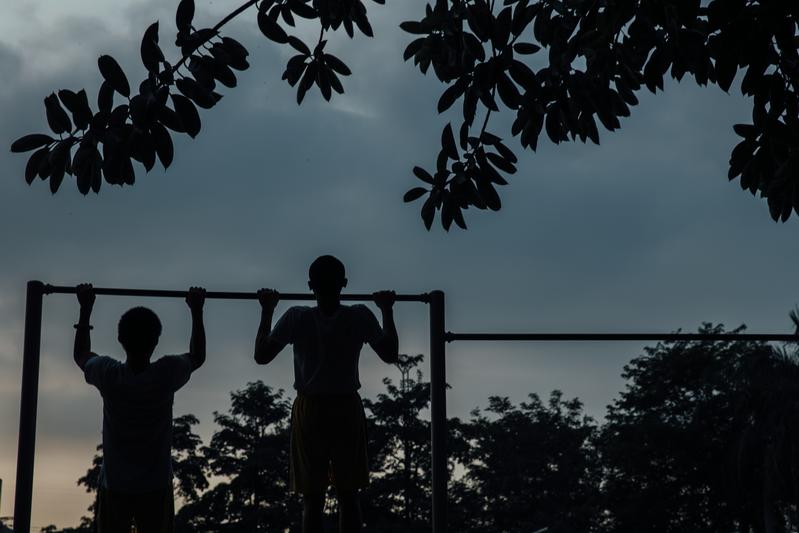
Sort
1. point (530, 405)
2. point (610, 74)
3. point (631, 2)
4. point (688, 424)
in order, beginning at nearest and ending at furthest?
1. point (631, 2)
2. point (610, 74)
3. point (688, 424)
4. point (530, 405)

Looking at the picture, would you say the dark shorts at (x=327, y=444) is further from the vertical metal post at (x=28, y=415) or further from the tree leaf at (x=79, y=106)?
the tree leaf at (x=79, y=106)

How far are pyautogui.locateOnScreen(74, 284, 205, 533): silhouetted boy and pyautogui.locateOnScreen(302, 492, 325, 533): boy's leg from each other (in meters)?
0.60

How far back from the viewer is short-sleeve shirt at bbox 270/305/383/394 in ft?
16.6

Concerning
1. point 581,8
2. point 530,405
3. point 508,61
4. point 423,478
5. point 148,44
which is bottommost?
point 148,44

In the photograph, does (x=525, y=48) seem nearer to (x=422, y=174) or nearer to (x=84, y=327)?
(x=422, y=174)

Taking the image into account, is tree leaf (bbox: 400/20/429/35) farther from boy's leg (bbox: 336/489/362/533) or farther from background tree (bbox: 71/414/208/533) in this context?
background tree (bbox: 71/414/208/533)

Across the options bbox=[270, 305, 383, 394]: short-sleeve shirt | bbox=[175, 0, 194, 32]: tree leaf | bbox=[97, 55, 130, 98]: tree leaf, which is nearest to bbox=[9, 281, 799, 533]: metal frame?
bbox=[270, 305, 383, 394]: short-sleeve shirt

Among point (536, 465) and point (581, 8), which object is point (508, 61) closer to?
Result: point (581, 8)

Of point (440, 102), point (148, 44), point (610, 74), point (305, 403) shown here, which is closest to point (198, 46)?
point (148, 44)

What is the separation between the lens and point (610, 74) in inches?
268

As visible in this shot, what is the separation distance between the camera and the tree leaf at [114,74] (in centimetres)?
512

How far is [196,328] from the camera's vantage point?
204 inches

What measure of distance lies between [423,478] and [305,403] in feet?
195

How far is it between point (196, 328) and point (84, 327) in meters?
0.54
